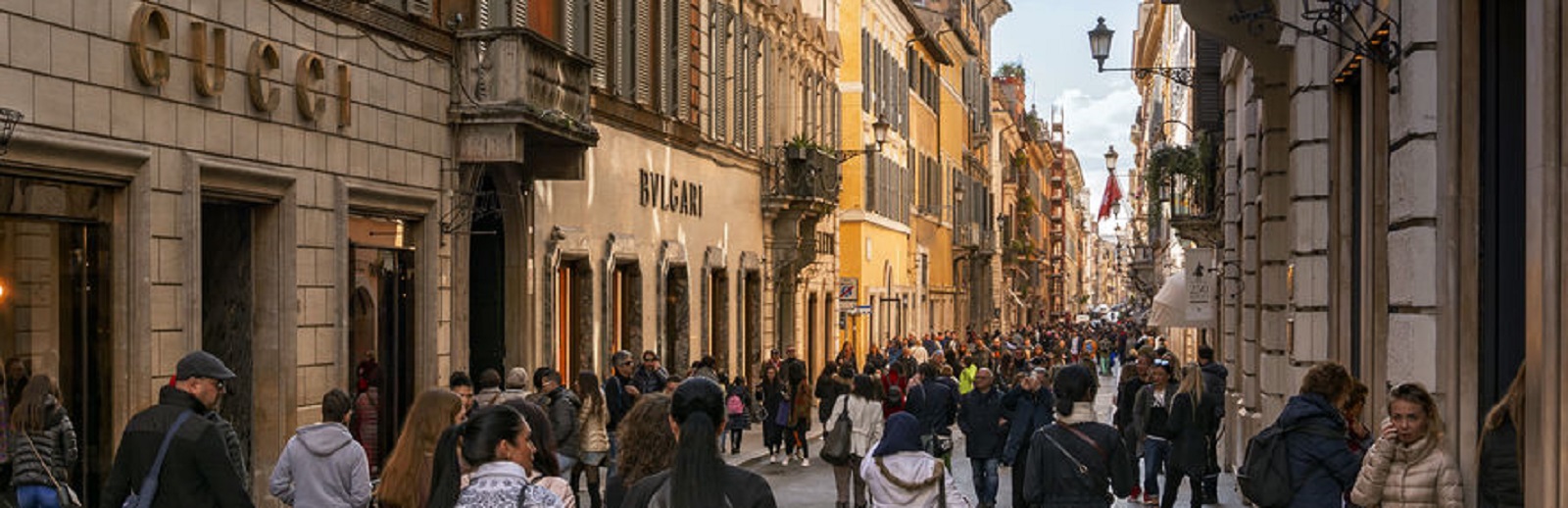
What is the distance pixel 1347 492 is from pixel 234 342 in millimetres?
10235

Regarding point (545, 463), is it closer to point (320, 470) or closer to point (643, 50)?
point (320, 470)

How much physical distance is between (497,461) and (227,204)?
35.1ft

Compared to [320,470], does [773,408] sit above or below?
below

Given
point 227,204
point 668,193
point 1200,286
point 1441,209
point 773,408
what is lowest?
point 773,408

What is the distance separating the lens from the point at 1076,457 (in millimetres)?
10211

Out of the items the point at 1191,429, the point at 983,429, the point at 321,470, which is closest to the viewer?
the point at 321,470

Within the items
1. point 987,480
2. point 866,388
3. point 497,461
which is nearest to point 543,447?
point 497,461

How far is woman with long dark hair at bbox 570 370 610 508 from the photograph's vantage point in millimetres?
17438

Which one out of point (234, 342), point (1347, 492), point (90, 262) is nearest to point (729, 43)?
point (234, 342)

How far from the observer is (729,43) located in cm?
3375

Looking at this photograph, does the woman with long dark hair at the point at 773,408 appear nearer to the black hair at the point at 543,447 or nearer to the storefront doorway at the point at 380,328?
the storefront doorway at the point at 380,328

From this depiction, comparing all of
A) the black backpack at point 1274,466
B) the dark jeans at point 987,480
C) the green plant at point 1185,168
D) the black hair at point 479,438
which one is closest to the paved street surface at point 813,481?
the dark jeans at point 987,480

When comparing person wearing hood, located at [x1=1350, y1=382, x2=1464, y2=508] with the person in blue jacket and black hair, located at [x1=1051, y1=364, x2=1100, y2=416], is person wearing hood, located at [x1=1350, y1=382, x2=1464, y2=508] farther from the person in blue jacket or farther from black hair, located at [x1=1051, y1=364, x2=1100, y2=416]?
the person in blue jacket

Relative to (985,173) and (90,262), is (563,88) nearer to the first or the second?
(90,262)
